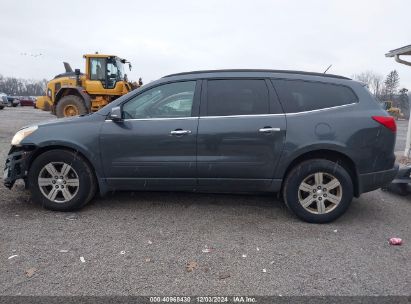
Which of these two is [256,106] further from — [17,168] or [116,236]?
[17,168]

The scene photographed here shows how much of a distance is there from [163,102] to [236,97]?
91 cm

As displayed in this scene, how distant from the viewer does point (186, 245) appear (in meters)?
3.42

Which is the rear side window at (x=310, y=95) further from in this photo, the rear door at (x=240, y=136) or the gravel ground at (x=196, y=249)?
the gravel ground at (x=196, y=249)

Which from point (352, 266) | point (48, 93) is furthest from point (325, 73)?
point (48, 93)

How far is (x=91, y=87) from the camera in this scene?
13.8 meters

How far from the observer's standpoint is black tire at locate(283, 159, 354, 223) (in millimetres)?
3990

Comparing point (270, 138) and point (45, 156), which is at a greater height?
point (270, 138)

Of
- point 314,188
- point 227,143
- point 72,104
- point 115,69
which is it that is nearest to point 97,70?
point 115,69

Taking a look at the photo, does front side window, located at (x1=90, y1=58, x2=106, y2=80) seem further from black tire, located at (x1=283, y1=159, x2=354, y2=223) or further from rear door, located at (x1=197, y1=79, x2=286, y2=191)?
black tire, located at (x1=283, y1=159, x2=354, y2=223)

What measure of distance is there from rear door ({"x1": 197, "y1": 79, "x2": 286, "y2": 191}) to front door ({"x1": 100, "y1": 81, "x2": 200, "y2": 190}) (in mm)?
155

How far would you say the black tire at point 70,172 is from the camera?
4.16 m

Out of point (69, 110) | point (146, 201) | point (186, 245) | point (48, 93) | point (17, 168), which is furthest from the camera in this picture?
point (48, 93)

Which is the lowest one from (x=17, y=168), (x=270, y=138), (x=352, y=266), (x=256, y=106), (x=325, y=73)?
(x=352, y=266)

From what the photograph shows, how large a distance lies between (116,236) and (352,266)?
2382mm
